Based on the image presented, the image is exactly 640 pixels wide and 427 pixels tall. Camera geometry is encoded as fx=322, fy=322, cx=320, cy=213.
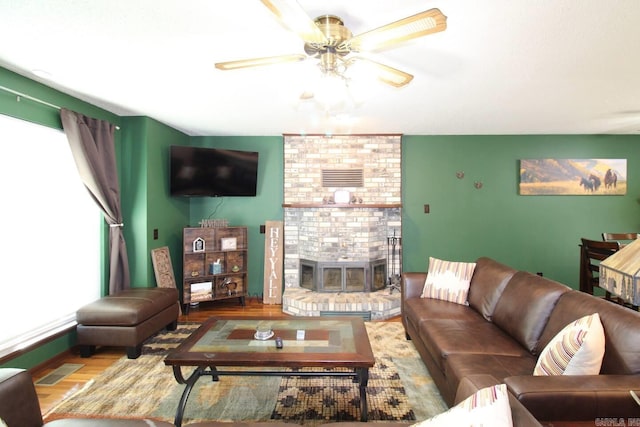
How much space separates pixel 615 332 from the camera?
60.6 inches

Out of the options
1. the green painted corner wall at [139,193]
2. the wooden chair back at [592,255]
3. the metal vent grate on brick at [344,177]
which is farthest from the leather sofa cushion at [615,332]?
the green painted corner wall at [139,193]

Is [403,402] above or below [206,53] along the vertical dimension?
below

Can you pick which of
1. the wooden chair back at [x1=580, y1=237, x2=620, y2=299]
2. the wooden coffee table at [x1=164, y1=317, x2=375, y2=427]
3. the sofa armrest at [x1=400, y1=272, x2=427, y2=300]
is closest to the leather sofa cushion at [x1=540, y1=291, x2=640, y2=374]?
the wooden coffee table at [x1=164, y1=317, x2=375, y2=427]

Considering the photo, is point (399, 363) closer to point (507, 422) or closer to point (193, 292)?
point (507, 422)

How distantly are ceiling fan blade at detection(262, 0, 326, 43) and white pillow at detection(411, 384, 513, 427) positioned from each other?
1.47 metres

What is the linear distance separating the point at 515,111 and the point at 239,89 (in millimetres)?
2873

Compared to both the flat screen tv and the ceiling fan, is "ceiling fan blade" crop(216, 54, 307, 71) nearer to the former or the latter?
the ceiling fan

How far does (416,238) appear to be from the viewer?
471 centimetres

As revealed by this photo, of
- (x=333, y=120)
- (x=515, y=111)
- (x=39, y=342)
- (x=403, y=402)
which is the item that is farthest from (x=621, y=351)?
(x=39, y=342)

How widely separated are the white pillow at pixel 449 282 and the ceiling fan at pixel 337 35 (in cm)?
193

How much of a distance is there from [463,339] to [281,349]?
4.01ft

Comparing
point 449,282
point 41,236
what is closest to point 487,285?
point 449,282

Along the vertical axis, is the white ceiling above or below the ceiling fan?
above

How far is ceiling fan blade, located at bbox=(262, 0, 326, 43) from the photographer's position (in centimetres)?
122
